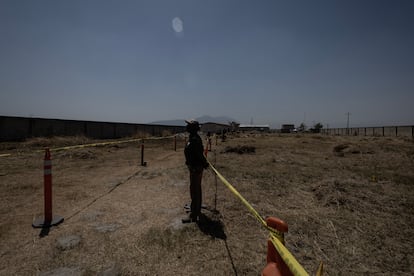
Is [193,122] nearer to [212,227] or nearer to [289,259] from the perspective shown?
[212,227]

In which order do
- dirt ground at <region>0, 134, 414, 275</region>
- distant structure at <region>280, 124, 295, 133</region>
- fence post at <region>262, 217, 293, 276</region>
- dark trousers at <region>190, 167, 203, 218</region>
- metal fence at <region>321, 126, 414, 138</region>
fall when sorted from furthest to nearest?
distant structure at <region>280, 124, 295, 133</region>
metal fence at <region>321, 126, 414, 138</region>
dark trousers at <region>190, 167, 203, 218</region>
dirt ground at <region>0, 134, 414, 275</region>
fence post at <region>262, 217, 293, 276</region>

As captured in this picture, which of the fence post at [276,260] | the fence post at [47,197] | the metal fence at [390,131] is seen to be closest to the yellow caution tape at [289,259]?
the fence post at [276,260]

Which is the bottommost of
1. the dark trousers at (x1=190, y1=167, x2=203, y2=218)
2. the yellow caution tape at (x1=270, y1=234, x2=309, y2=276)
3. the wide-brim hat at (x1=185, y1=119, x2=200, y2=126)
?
the dark trousers at (x1=190, y1=167, x2=203, y2=218)

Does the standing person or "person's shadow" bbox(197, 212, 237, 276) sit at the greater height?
the standing person

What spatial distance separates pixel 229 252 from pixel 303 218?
208 cm

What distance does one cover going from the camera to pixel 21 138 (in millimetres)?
22641

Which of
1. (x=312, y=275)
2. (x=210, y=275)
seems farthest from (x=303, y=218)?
(x=210, y=275)

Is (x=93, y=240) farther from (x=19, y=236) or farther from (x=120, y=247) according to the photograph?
(x=19, y=236)

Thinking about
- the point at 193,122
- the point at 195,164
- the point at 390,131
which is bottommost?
the point at 195,164

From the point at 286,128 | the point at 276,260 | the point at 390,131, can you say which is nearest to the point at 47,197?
the point at 276,260

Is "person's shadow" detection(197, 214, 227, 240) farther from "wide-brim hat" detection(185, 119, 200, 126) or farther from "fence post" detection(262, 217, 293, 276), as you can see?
"fence post" detection(262, 217, 293, 276)

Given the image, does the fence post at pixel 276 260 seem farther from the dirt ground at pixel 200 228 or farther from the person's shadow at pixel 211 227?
the person's shadow at pixel 211 227

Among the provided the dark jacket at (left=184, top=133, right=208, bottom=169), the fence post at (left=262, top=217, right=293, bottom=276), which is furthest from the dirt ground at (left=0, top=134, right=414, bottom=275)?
the fence post at (left=262, top=217, right=293, bottom=276)

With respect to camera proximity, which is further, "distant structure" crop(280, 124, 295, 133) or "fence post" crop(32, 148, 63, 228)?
"distant structure" crop(280, 124, 295, 133)
